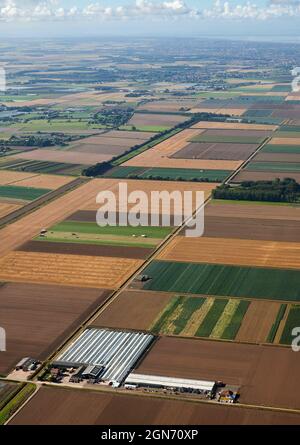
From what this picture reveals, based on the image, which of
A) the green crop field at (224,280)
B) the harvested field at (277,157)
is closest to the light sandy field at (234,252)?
the green crop field at (224,280)

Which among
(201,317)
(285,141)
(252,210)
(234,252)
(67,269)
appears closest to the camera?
(201,317)

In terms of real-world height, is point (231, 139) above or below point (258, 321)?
above

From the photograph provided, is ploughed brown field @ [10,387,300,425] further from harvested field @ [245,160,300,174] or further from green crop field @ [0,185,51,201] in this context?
harvested field @ [245,160,300,174]

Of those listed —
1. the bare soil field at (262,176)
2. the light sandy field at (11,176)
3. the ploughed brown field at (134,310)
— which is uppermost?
the bare soil field at (262,176)

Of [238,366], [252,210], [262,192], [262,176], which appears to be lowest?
[238,366]

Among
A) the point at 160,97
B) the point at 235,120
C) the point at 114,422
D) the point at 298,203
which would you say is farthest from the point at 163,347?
the point at 160,97

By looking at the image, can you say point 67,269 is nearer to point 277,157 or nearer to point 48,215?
point 48,215

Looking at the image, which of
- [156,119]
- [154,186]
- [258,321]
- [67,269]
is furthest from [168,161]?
[258,321]

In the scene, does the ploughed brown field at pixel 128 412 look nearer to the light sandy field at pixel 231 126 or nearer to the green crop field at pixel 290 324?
the green crop field at pixel 290 324
